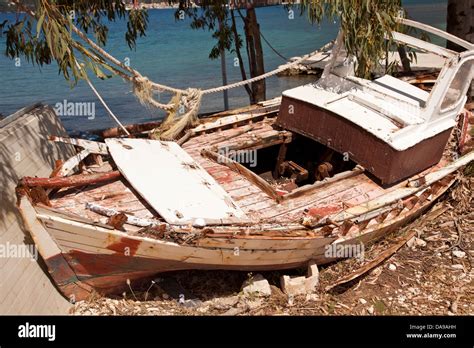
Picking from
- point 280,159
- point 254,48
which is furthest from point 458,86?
point 254,48

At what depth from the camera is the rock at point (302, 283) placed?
7324mm

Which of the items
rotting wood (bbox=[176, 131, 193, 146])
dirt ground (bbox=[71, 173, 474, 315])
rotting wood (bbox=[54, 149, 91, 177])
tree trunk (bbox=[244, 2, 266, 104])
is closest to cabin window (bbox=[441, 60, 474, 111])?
dirt ground (bbox=[71, 173, 474, 315])

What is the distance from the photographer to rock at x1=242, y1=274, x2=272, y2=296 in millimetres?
7230

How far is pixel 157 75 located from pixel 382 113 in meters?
30.5

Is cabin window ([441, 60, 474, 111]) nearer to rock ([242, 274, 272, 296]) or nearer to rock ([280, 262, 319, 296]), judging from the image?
rock ([280, 262, 319, 296])

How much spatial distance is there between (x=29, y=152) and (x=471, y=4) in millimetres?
11483

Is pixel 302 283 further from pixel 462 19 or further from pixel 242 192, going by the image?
pixel 462 19

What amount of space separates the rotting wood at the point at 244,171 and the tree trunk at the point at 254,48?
21.9 feet

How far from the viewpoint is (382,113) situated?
8.53 m

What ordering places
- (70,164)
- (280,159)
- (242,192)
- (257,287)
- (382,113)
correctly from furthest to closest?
(280,159) < (382,113) < (242,192) < (70,164) < (257,287)

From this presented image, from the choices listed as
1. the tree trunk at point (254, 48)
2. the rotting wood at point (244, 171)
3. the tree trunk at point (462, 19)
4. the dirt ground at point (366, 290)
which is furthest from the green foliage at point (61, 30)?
the tree trunk at point (462, 19)

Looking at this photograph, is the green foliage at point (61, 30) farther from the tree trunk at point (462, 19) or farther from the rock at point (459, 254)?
the tree trunk at point (462, 19)

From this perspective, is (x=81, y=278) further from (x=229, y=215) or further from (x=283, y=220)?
(x=283, y=220)

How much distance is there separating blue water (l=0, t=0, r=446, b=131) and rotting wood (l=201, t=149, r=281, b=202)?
407 cm
